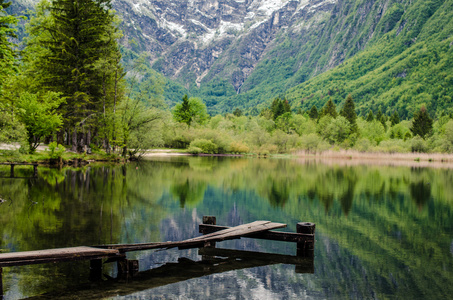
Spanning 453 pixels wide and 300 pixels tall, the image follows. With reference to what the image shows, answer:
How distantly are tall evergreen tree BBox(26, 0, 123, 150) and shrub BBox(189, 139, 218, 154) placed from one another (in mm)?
40305

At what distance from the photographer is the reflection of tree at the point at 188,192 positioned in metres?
19.7

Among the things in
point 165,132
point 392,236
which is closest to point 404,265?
point 392,236

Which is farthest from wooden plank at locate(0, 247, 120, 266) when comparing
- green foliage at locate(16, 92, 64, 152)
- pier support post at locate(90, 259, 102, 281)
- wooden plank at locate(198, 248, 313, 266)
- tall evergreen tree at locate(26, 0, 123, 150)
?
tall evergreen tree at locate(26, 0, 123, 150)

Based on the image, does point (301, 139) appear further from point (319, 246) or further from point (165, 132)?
point (319, 246)

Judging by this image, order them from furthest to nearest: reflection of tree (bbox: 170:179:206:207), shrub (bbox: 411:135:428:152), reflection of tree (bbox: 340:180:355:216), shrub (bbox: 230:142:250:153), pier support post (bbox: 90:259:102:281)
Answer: shrub (bbox: 230:142:250:153)
shrub (bbox: 411:135:428:152)
reflection of tree (bbox: 170:179:206:207)
reflection of tree (bbox: 340:180:355:216)
pier support post (bbox: 90:259:102:281)

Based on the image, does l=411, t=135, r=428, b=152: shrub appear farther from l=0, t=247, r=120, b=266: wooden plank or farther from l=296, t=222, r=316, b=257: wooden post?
l=0, t=247, r=120, b=266: wooden plank

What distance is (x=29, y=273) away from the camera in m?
8.66

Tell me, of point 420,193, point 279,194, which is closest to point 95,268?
point 279,194

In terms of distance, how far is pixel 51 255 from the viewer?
771 cm

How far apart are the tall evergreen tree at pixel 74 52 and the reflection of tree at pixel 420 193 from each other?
33109 mm

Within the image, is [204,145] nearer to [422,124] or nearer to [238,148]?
[238,148]

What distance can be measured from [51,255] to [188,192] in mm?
15249

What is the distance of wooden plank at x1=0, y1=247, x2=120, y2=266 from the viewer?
7402mm

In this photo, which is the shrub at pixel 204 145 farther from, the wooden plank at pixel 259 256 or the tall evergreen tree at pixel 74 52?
the wooden plank at pixel 259 256
